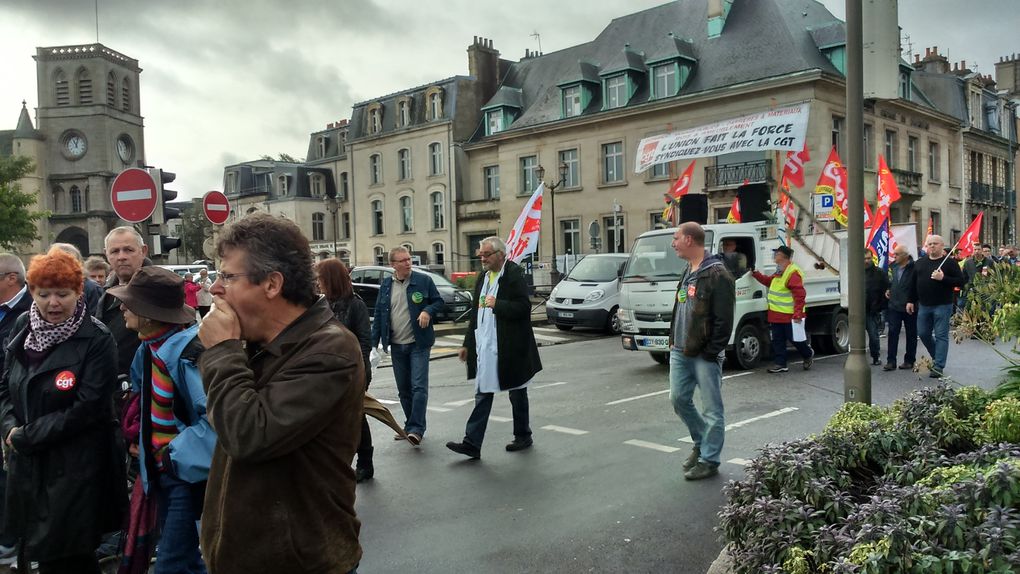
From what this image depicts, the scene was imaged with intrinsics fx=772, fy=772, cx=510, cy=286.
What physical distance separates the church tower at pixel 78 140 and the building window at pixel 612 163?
160 feet

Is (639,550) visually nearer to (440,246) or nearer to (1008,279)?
(1008,279)

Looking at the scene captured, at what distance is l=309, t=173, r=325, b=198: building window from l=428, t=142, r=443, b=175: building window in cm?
1525

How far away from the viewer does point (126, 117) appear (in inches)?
2874

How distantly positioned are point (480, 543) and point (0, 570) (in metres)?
2.81

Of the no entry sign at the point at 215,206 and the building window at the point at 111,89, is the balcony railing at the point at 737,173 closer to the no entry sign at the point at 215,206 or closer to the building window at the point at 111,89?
the no entry sign at the point at 215,206

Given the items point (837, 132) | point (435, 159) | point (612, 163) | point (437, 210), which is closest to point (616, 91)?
point (612, 163)

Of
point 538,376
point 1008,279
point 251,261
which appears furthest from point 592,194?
point 251,261

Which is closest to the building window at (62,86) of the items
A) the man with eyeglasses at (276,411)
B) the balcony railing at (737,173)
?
the balcony railing at (737,173)

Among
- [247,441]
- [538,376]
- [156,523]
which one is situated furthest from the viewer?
[538,376]

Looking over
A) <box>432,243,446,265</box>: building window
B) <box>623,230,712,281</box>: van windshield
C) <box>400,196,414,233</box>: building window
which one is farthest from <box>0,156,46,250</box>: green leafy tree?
<box>623,230,712,281</box>: van windshield

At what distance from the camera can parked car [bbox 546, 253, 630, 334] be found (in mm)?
18234

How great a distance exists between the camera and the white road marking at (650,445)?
22.6 feet

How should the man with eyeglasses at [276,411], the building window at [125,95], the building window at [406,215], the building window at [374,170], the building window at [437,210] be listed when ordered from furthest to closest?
the building window at [125,95]
the building window at [374,170]
the building window at [406,215]
the building window at [437,210]
the man with eyeglasses at [276,411]

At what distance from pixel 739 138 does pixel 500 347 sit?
11269 mm
